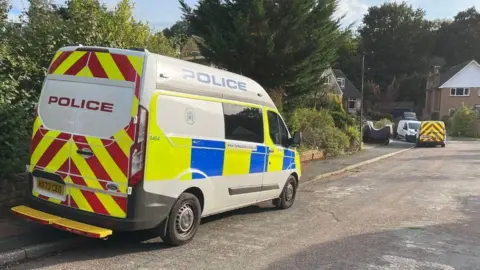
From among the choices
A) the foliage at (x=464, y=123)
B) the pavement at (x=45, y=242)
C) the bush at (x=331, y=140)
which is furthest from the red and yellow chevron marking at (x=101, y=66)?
the foliage at (x=464, y=123)

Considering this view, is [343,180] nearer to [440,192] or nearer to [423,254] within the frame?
[440,192]

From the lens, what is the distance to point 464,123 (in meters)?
42.8

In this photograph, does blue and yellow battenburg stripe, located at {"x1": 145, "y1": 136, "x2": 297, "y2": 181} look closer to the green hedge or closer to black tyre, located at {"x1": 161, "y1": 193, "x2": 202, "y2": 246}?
black tyre, located at {"x1": 161, "y1": 193, "x2": 202, "y2": 246}

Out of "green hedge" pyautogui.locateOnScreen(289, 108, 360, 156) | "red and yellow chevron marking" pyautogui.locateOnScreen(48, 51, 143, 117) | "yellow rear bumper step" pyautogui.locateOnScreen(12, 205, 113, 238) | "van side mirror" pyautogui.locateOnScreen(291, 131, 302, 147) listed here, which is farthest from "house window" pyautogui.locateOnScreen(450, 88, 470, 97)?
"yellow rear bumper step" pyautogui.locateOnScreen(12, 205, 113, 238)

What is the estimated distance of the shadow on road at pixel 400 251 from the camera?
17.9 feet

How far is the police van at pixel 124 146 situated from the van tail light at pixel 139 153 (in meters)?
0.01

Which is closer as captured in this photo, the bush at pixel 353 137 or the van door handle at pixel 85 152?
the van door handle at pixel 85 152

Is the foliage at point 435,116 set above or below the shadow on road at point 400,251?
above

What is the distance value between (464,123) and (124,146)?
43708mm

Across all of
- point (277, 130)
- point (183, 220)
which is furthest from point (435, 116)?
point (183, 220)

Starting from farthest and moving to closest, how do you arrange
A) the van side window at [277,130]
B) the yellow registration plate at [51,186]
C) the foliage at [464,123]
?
the foliage at [464,123] → the van side window at [277,130] → the yellow registration plate at [51,186]

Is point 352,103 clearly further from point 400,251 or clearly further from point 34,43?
point 400,251

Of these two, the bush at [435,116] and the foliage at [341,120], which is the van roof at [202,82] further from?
the bush at [435,116]

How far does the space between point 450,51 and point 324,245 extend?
92.0 meters
